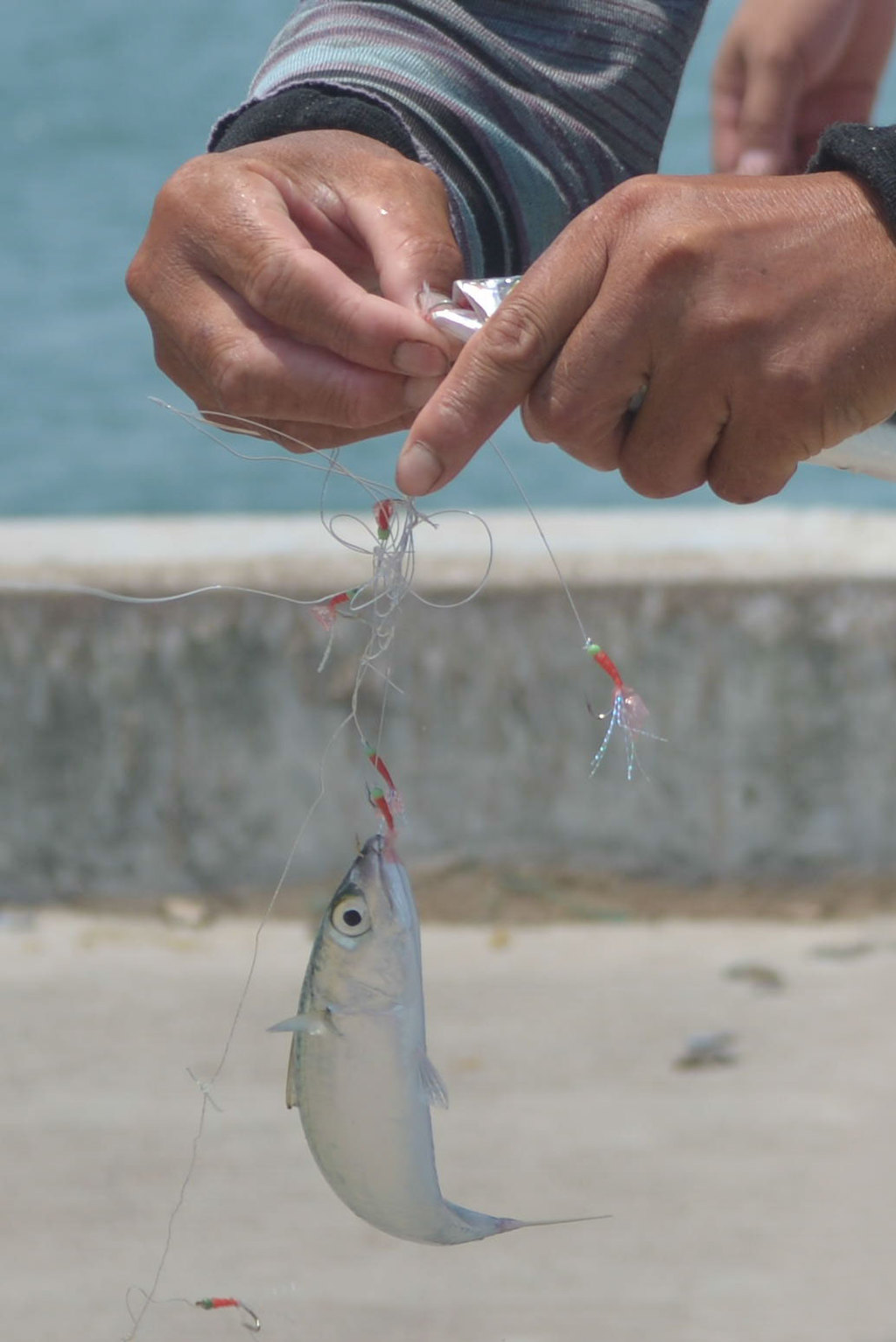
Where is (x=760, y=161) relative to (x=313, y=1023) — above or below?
above

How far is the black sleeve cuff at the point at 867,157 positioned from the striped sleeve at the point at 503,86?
1.50 ft

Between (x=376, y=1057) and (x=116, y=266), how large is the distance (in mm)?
9343

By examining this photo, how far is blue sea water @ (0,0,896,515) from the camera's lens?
304 inches

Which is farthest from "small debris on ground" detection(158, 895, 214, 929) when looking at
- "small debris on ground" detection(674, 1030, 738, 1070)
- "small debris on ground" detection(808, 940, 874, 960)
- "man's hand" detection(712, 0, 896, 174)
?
"man's hand" detection(712, 0, 896, 174)

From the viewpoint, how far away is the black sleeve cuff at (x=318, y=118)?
180cm

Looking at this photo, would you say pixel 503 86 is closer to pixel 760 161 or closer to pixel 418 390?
pixel 418 390

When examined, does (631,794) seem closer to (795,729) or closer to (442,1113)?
(795,729)

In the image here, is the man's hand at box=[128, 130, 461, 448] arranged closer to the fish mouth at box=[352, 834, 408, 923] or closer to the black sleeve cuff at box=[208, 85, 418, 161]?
the black sleeve cuff at box=[208, 85, 418, 161]

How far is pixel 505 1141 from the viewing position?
2605 millimetres

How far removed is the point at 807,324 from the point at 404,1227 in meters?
0.75

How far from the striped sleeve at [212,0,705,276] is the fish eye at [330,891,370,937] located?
751 mm

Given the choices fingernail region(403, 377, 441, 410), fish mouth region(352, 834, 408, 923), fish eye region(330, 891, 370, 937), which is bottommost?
fish eye region(330, 891, 370, 937)

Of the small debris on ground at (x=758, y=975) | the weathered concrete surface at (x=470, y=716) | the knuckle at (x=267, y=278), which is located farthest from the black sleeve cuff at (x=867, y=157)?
the small debris on ground at (x=758, y=975)

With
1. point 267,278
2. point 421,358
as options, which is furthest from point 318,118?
point 421,358
